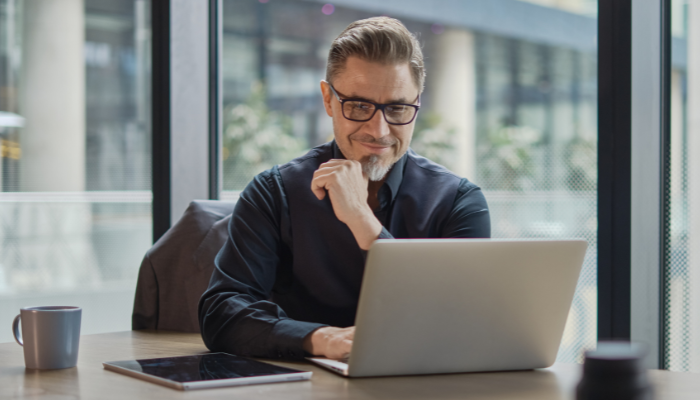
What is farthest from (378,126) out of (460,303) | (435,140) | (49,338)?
(49,338)

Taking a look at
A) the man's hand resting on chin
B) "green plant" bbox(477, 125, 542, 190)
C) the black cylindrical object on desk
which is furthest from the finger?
the black cylindrical object on desk

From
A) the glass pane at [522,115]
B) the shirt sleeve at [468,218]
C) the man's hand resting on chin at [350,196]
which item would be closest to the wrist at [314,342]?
the man's hand resting on chin at [350,196]

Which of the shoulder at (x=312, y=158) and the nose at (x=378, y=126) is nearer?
the nose at (x=378, y=126)

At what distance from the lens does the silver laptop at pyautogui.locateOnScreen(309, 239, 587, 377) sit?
886 mm

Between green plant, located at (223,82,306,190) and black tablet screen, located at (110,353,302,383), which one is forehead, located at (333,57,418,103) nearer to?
black tablet screen, located at (110,353,302,383)

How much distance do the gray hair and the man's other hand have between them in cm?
69

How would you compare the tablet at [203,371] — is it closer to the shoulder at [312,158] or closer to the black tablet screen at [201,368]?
the black tablet screen at [201,368]

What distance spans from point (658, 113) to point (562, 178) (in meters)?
0.30

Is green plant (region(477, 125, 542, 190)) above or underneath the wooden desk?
above

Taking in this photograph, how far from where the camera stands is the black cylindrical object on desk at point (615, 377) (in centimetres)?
44

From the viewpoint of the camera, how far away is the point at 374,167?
5.17ft

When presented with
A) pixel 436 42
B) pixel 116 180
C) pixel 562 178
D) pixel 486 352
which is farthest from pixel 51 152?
Result: pixel 486 352

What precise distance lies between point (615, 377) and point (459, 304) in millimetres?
479

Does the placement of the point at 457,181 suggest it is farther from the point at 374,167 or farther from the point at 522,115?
the point at 522,115
